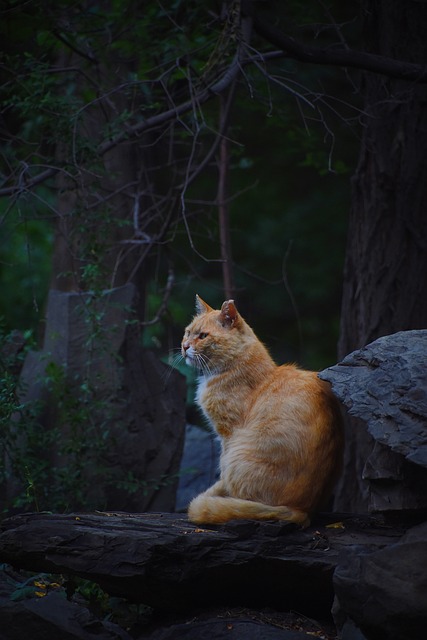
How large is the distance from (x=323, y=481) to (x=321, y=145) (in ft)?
18.6

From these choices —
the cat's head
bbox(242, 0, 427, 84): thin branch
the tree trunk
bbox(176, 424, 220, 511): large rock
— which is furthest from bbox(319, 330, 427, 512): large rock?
bbox(176, 424, 220, 511): large rock

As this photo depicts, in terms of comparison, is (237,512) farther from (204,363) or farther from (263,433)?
(204,363)

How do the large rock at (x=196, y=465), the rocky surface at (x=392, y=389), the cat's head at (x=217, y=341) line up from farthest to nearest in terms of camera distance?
the large rock at (x=196, y=465) < the cat's head at (x=217, y=341) < the rocky surface at (x=392, y=389)

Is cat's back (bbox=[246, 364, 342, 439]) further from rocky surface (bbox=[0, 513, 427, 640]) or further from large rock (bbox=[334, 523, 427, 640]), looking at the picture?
large rock (bbox=[334, 523, 427, 640])

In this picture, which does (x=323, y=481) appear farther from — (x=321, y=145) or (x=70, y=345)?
(x=321, y=145)

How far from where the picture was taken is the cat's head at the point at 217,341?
5.11m

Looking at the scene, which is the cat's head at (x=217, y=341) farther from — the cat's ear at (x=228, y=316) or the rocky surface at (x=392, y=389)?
the rocky surface at (x=392, y=389)

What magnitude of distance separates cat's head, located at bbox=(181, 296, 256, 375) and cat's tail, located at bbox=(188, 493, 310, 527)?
940 millimetres

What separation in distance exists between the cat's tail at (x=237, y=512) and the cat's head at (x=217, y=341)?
3.08ft

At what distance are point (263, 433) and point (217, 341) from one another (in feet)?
2.61

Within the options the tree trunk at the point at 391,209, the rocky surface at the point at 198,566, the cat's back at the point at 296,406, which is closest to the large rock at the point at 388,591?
the rocky surface at the point at 198,566

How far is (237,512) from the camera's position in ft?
14.5

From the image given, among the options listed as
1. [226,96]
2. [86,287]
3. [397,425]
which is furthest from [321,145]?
[397,425]

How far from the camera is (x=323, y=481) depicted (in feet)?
15.1
